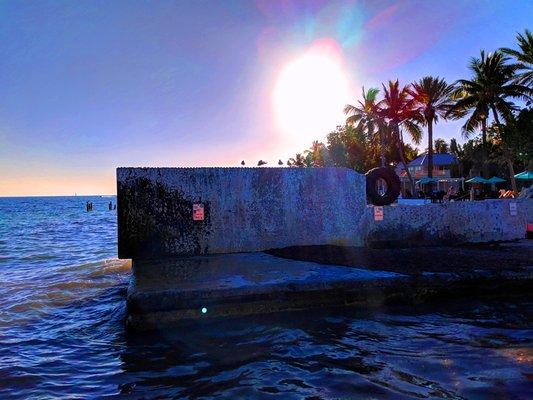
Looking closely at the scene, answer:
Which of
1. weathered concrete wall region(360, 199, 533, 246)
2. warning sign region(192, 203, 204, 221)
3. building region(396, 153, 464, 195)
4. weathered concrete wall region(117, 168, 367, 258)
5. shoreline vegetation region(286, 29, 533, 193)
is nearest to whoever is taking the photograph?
weathered concrete wall region(117, 168, 367, 258)

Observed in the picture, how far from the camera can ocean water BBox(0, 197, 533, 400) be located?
4.57 meters

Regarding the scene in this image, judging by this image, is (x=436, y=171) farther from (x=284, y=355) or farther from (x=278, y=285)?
(x=284, y=355)

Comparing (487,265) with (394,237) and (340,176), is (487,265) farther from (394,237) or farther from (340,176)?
(340,176)

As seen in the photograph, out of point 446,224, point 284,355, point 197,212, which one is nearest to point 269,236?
point 197,212

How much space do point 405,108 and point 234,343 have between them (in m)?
42.6

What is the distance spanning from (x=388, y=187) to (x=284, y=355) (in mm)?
7593

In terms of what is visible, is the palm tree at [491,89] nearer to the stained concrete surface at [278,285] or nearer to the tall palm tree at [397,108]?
A: the tall palm tree at [397,108]

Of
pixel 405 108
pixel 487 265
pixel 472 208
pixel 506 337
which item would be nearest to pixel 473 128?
pixel 405 108

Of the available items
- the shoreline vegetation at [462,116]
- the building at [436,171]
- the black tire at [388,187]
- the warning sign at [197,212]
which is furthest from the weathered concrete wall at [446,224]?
the building at [436,171]

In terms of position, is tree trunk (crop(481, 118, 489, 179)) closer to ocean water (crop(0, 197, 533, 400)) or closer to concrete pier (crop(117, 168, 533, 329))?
concrete pier (crop(117, 168, 533, 329))

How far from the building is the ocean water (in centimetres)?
4765

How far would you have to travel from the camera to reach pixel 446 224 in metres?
11.7

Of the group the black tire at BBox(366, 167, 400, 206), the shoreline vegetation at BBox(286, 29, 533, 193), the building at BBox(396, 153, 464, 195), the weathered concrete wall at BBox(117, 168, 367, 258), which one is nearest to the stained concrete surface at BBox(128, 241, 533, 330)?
the weathered concrete wall at BBox(117, 168, 367, 258)

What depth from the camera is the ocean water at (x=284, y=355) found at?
4.57 m
